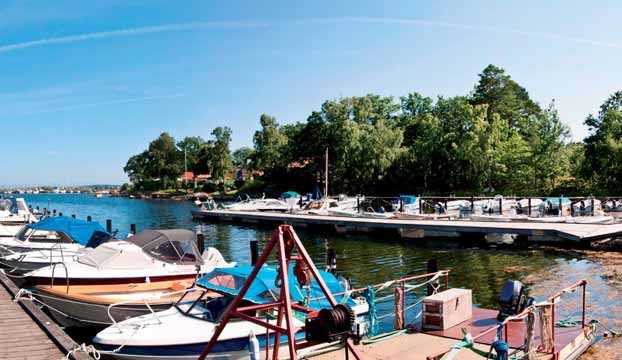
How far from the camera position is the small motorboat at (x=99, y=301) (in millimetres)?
12709

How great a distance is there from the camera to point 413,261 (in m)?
24.6

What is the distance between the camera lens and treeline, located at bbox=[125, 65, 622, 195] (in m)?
54.3

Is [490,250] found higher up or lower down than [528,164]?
lower down

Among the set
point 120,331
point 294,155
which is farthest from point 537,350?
point 294,155

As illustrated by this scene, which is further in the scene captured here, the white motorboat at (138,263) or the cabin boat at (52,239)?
the cabin boat at (52,239)

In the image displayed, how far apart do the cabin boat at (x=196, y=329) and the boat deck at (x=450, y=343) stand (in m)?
1.20

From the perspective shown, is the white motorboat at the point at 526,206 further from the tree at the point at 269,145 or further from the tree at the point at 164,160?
the tree at the point at 164,160

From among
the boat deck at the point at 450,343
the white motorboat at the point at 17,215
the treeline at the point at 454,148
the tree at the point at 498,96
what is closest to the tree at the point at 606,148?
the treeline at the point at 454,148

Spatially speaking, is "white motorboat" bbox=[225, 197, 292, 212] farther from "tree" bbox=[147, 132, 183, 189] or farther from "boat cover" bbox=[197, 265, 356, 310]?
"tree" bbox=[147, 132, 183, 189]

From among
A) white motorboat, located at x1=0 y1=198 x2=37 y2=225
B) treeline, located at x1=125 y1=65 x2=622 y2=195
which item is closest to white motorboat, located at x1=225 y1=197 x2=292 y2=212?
treeline, located at x1=125 y1=65 x2=622 y2=195

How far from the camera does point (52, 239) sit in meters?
21.4

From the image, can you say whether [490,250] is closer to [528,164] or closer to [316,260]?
[316,260]

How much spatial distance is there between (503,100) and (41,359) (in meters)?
67.8

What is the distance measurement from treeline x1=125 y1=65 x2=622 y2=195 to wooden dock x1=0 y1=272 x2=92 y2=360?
50364mm
